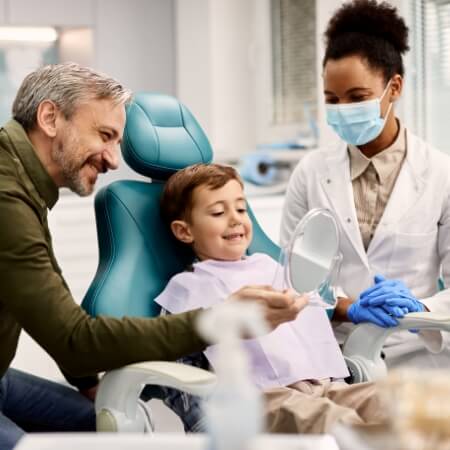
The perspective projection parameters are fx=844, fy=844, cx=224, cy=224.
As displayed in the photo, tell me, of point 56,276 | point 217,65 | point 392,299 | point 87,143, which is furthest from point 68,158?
point 217,65

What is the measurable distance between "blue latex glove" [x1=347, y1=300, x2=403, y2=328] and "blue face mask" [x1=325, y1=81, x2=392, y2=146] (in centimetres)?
46

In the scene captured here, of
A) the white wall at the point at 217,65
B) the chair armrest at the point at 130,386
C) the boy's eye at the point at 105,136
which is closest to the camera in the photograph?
the chair armrest at the point at 130,386

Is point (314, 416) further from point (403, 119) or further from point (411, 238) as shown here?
point (403, 119)

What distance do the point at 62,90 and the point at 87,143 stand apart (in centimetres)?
12

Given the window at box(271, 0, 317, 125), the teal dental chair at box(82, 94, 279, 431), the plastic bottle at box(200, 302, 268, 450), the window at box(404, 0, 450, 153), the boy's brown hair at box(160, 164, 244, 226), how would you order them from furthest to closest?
the window at box(271, 0, 317, 125) < the window at box(404, 0, 450, 153) < the boy's brown hair at box(160, 164, 244, 226) < the teal dental chair at box(82, 94, 279, 431) < the plastic bottle at box(200, 302, 268, 450)

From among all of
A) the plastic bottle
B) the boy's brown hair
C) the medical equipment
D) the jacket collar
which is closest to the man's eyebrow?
the jacket collar

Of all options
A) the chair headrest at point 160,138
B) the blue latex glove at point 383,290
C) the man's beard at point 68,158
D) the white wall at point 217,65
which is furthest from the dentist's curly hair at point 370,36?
the white wall at point 217,65

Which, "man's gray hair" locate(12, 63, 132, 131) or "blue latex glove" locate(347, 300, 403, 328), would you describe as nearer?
"man's gray hair" locate(12, 63, 132, 131)

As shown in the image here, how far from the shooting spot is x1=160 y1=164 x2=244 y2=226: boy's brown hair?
1976 mm

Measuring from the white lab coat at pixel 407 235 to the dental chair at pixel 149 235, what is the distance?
0.20 metres

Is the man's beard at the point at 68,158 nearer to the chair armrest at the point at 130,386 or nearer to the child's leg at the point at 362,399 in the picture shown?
Answer: the chair armrest at the point at 130,386

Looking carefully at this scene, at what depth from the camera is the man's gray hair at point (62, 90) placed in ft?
5.50

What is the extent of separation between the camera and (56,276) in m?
1.52

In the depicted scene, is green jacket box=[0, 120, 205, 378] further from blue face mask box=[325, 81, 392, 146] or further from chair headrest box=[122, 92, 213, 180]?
blue face mask box=[325, 81, 392, 146]
